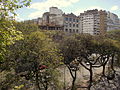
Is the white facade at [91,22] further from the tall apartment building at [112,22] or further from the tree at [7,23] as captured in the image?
the tree at [7,23]

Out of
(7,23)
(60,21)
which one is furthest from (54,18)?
(7,23)

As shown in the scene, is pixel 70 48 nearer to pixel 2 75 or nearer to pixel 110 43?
pixel 110 43

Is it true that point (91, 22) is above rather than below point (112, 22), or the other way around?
below

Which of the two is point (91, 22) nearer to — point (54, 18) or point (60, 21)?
point (54, 18)

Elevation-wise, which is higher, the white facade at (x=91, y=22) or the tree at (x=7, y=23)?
the white facade at (x=91, y=22)

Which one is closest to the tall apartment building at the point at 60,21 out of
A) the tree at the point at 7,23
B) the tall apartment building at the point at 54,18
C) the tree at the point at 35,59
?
the tall apartment building at the point at 54,18

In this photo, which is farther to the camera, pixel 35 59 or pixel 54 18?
pixel 54 18

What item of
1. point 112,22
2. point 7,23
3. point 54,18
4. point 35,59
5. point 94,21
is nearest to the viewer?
point 7,23

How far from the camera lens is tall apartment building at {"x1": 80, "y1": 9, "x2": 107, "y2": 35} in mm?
74562

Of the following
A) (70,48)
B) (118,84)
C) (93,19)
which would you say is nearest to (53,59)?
(70,48)

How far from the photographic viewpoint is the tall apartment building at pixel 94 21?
2936 inches

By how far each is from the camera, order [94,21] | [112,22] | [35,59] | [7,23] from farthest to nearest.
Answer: [112,22]
[94,21]
[35,59]
[7,23]

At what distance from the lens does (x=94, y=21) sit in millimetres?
75562

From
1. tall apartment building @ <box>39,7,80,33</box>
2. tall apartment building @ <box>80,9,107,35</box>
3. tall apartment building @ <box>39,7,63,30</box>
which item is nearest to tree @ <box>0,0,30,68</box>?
tall apartment building @ <box>39,7,80,33</box>
